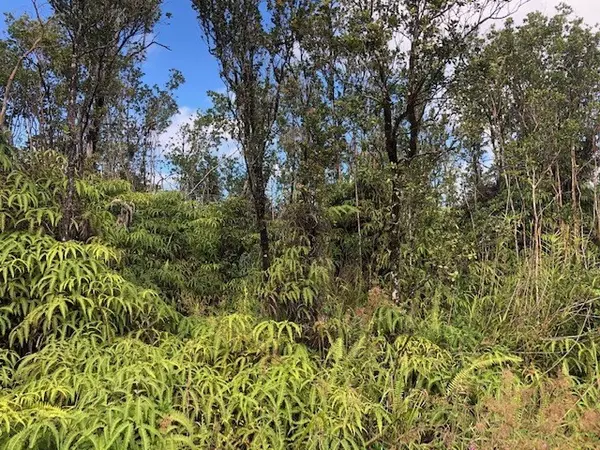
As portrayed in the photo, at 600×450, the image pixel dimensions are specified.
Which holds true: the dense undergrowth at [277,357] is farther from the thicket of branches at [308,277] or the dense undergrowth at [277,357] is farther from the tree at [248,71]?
the tree at [248,71]

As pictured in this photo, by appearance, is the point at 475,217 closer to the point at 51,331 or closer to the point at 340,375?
the point at 340,375

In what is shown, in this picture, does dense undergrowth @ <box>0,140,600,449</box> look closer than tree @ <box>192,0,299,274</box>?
Yes

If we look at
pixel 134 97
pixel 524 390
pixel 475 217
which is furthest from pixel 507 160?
pixel 134 97

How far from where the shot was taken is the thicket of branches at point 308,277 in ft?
8.03

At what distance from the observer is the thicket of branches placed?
8.03 feet

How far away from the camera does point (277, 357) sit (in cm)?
289

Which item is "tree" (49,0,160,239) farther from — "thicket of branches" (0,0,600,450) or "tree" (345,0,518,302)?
"tree" (345,0,518,302)

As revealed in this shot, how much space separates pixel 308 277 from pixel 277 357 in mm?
828

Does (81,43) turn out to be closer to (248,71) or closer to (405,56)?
(248,71)

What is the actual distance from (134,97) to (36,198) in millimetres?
12385

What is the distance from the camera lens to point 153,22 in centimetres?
792

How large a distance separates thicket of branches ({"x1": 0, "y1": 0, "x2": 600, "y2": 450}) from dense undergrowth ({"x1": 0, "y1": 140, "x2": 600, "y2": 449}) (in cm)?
2

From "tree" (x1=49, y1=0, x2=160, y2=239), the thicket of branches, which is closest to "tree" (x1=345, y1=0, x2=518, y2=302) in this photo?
the thicket of branches

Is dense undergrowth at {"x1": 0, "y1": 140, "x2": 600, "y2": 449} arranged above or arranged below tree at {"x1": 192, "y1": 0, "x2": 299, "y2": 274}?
below
